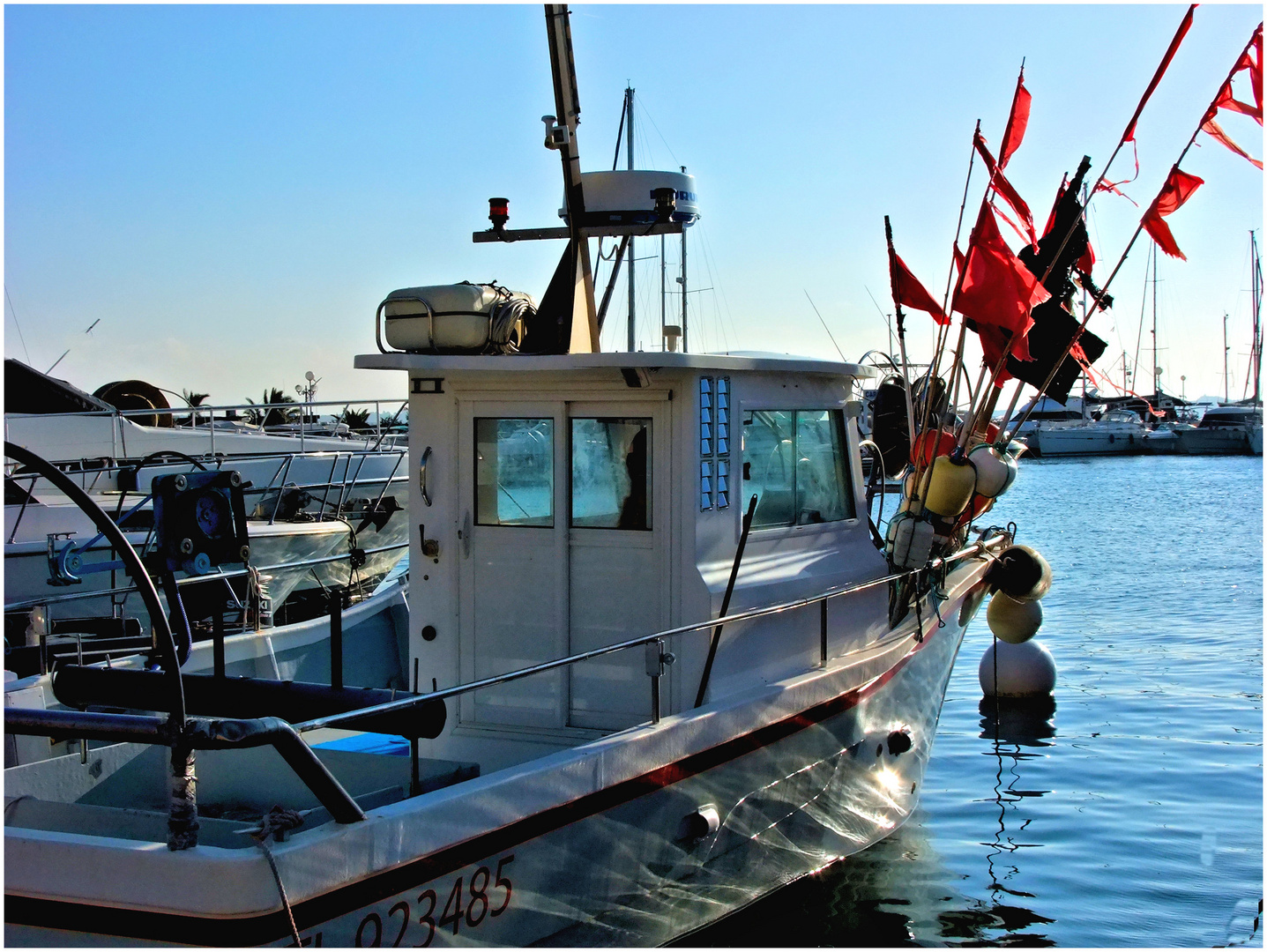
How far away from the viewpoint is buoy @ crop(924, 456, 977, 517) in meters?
7.29

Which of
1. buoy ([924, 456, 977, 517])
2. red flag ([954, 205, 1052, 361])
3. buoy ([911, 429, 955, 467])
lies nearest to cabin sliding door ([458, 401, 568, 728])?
buoy ([924, 456, 977, 517])

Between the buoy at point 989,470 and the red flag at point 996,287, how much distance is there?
2.07 ft

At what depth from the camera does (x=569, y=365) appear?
19.0 ft

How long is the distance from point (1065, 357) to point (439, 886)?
220 inches

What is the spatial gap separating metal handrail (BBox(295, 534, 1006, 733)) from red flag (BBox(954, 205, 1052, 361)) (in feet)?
4.96

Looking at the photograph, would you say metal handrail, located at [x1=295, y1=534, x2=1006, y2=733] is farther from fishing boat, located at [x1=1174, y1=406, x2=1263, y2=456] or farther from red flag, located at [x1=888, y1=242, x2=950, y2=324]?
fishing boat, located at [x1=1174, y1=406, x2=1263, y2=456]

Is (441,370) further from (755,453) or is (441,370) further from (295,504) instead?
(295,504)

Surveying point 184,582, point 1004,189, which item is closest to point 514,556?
point 184,582

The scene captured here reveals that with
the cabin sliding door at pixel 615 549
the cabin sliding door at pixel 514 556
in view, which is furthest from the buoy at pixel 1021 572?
the cabin sliding door at pixel 514 556

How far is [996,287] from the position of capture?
282 inches

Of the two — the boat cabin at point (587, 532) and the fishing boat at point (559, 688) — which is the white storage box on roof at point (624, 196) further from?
the boat cabin at point (587, 532)

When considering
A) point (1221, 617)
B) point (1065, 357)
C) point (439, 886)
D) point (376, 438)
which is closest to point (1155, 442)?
point (1221, 617)

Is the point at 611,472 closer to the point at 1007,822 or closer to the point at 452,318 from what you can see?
the point at 452,318

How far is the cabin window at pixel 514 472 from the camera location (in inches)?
246
